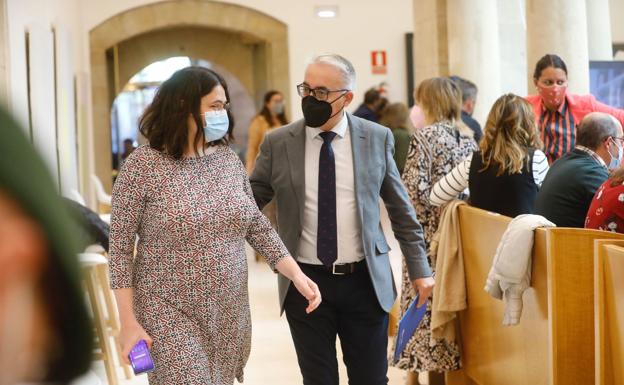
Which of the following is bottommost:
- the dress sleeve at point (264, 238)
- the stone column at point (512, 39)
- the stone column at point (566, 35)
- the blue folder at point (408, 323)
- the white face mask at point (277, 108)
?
the blue folder at point (408, 323)

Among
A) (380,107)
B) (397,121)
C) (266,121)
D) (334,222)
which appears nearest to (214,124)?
(334,222)

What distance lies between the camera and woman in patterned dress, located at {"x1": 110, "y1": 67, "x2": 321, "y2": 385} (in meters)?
3.11

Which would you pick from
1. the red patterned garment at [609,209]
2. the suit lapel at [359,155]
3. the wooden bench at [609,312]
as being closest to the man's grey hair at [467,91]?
the red patterned garment at [609,209]

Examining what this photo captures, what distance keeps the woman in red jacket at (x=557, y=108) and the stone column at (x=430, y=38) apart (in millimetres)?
3435

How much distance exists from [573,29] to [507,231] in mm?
3484

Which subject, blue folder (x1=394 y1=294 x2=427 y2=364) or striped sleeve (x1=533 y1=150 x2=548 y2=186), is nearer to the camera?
blue folder (x1=394 y1=294 x2=427 y2=364)

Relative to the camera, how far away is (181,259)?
3129 mm

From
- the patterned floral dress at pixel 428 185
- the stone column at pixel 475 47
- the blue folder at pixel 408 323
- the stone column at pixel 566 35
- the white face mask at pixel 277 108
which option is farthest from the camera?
the white face mask at pixel 277 108

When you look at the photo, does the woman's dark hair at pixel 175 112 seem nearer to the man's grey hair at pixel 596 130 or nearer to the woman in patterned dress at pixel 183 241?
the woman in patterned dress at pixel 183 241

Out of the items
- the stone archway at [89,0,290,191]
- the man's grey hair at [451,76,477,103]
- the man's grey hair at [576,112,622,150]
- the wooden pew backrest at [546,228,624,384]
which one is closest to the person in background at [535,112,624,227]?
the man's grey hair at [576,112,622,150]

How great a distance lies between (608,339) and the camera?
329 cm

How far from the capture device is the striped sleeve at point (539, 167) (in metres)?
4.79

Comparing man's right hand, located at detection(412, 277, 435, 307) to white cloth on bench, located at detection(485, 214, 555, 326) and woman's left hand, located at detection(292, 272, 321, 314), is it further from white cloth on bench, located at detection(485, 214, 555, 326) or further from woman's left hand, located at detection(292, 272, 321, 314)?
woman's left hand, located at detection(292, 272, 321, 314)

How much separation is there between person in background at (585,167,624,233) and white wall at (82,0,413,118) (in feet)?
34.9
